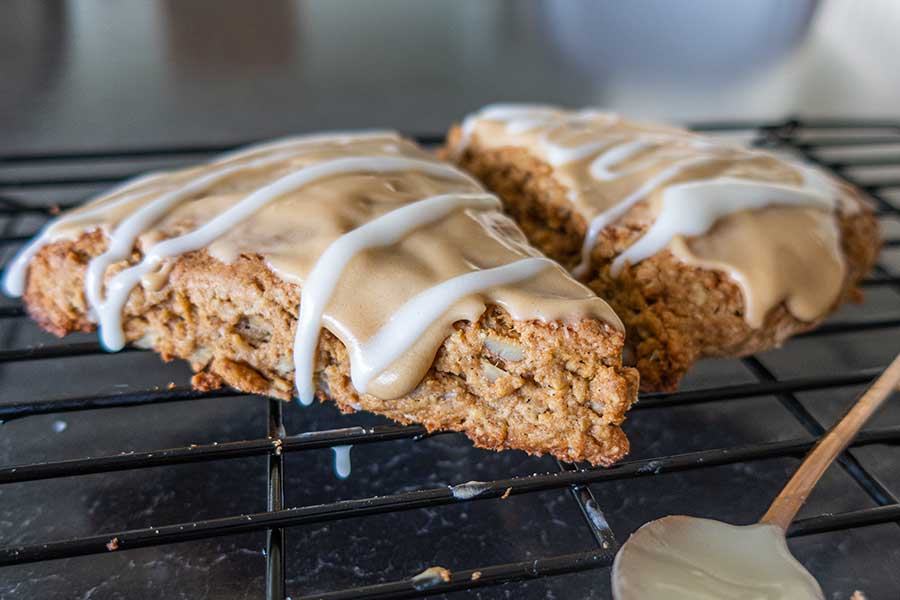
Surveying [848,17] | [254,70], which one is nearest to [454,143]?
[254,70]

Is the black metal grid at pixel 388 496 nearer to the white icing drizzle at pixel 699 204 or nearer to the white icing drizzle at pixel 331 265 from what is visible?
the white icing drizzle at pixel 331 265

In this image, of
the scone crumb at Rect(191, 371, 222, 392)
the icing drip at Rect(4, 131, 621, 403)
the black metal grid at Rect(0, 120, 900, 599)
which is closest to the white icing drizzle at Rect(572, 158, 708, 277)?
the icing drip at Rect(4, 131, 621, 403)

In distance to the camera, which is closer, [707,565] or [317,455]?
[707,565]

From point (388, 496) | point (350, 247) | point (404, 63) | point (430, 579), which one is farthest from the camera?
point (404, 63)

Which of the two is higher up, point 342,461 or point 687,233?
point 687,233

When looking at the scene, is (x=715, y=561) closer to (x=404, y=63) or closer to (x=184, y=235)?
(x=184, y=235)

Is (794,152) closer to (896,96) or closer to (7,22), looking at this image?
(896,96)

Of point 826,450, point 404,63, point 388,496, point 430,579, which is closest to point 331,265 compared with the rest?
point 388,496
